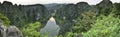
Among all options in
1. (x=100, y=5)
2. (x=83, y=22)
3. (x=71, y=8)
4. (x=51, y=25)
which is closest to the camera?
(x=51, y=25)

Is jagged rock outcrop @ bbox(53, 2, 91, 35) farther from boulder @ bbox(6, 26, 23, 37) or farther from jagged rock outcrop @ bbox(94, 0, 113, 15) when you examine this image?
boulder @ bbox(6, 26, 23, 37)

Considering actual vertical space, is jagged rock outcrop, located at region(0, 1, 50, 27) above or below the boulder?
below

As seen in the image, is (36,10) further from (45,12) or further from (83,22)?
(83,22)

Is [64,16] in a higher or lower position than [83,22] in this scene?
lower

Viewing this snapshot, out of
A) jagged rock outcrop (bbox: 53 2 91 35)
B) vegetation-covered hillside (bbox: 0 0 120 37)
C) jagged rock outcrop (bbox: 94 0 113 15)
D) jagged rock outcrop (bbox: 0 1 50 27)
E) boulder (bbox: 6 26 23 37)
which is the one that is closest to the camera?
boulder (bbox: 6 26 23 37)

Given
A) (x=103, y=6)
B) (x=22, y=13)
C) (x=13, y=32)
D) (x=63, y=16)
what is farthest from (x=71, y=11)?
(x=13, y=32)

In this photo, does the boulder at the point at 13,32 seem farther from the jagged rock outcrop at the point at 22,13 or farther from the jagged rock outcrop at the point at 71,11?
the jagged rock outcrop at the point at 71,11

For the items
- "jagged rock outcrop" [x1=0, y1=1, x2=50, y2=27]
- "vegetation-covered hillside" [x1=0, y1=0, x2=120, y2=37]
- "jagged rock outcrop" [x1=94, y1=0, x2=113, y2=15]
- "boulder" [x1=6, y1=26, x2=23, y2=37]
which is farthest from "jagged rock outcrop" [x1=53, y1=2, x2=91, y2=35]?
"boulder" [x1=6, y1=26, x2=23, y2=37]

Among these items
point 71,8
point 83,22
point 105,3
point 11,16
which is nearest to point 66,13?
point 71,8

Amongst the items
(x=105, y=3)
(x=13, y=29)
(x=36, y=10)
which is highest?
(x=13, y=29)

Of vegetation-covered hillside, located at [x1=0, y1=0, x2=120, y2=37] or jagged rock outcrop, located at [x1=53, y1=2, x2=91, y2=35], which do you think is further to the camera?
jagged rock outcrop, located at [x1=53, y1=2, x2=91, y2=35]

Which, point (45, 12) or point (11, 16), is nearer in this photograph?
point (11, 16)
